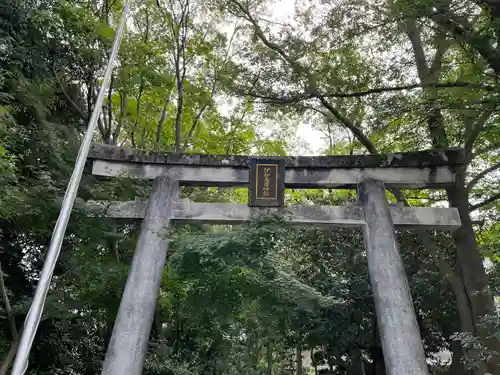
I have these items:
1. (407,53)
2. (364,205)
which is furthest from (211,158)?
(407,53)

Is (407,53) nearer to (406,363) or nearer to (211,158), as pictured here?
(211,158)

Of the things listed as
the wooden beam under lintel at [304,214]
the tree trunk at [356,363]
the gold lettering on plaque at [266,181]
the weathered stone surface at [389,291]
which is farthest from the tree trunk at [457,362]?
the gold lettering on plaque at [266,181]

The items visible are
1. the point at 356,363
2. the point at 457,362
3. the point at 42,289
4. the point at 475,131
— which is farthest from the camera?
the point at 356,363

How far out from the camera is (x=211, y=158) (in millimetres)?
6840

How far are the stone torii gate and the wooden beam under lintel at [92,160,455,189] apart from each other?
2 centimetres

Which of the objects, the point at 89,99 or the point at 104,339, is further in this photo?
the point at 104,339

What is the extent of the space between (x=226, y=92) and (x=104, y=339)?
6.47 m

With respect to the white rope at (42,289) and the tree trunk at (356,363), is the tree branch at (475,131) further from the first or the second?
the white rope at (42,289)

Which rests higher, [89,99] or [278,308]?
[89,99]

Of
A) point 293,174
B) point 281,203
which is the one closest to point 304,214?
point 281,203

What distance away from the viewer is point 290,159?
22.5ft

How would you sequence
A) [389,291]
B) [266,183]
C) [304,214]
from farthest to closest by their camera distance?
[266,183] → [304,214] → [389,291]

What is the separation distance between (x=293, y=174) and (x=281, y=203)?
0.60 m

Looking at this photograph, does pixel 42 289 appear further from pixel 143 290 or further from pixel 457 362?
pixel 457 362
